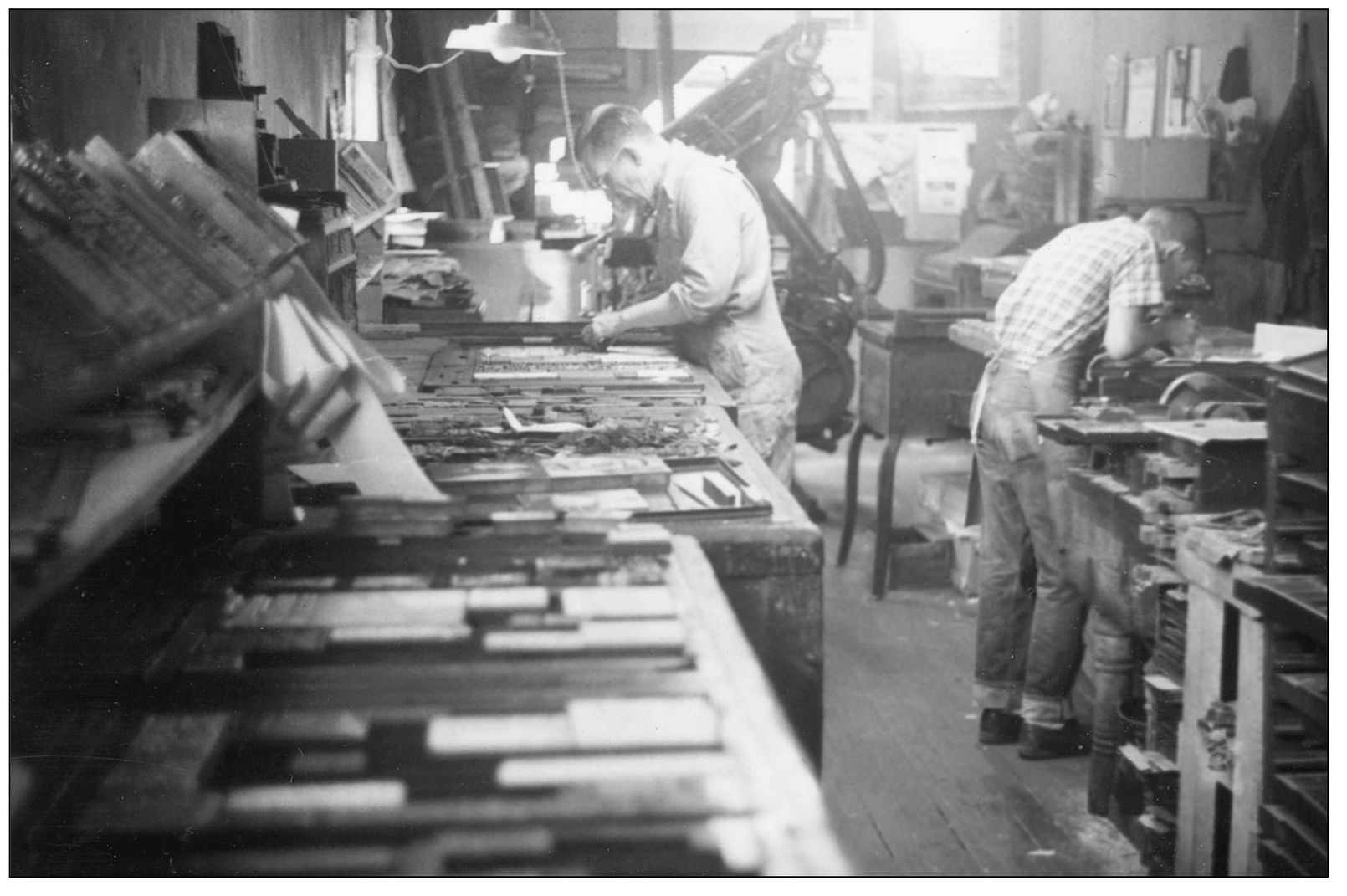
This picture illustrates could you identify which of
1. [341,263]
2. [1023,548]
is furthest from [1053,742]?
[341,263]

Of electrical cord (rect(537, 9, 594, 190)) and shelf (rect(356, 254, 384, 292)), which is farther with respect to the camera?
shelf (rect(356, 254, 384, 292))

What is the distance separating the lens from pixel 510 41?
3.80 metres

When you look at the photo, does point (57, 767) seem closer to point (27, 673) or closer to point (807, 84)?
point (27, 673)

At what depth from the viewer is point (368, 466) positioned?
2.32m

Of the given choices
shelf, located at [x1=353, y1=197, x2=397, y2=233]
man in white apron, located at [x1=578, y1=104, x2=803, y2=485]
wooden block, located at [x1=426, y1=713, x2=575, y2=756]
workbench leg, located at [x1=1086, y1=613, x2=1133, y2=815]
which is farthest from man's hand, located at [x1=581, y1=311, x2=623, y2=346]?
wooden block, located at [x1=426, y1=713, x2=575, y2=756]

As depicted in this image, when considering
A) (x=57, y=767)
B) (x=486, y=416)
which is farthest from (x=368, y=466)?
(x=57, y=767)

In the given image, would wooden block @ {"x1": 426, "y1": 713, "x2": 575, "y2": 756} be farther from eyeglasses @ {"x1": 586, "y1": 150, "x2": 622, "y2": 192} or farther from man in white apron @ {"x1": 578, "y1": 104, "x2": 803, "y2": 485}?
eyeglasses @ {"x1": 586, "y1": 150, "x2": 622, "y2": 192}

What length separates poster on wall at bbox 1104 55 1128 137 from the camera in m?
3.12

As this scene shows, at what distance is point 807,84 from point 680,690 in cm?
338

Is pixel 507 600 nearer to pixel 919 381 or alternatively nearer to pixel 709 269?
pixel 709 269

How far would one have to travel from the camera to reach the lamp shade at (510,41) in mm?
3762

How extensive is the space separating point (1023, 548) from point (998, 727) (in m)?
0.50

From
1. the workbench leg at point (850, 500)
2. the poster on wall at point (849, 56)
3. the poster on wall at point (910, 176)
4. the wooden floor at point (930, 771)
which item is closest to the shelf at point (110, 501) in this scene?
the wooden floor at point (930, 771)

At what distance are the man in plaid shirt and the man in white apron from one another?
1.96ft
